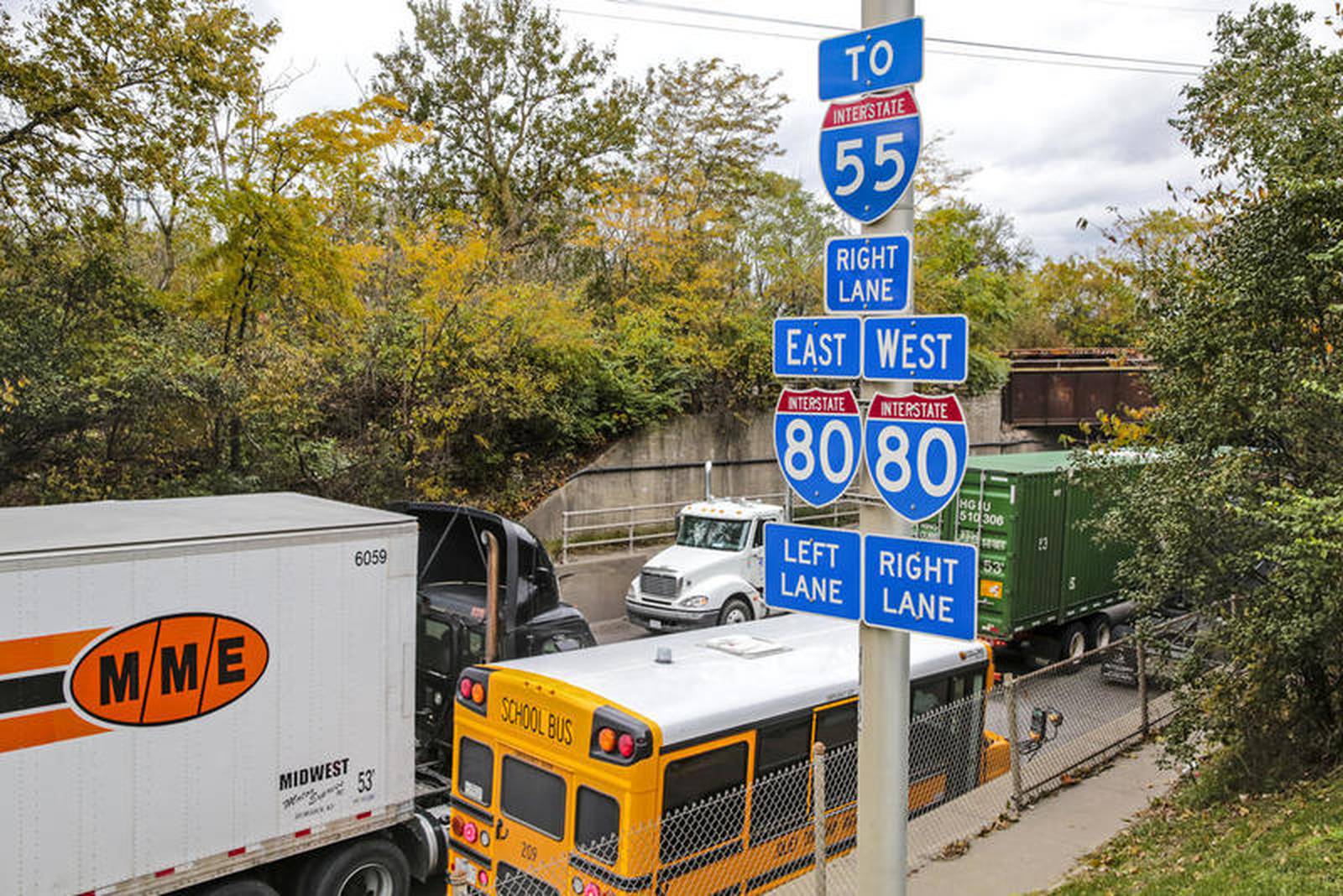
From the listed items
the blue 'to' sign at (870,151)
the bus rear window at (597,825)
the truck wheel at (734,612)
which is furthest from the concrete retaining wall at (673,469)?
the blue 'to' sign at (870,151)

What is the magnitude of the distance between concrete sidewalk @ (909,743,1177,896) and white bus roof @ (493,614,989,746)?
4.95 ft

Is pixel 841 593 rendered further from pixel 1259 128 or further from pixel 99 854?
pixel 1259 128

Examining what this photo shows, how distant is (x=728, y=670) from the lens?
703cm

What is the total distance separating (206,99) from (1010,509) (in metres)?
13.2

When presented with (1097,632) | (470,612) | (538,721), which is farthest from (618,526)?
(538,721)

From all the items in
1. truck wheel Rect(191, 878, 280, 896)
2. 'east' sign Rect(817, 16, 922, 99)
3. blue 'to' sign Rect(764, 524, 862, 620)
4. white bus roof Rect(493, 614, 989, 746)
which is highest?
'east' sign Rect(817, 16, 922, 99)

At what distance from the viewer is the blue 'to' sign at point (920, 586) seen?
4141 millimetres

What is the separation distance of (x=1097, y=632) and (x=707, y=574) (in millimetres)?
6535

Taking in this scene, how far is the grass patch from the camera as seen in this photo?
19.6 ft

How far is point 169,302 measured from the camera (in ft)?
50.9

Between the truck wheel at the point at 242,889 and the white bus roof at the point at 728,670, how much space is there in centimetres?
220

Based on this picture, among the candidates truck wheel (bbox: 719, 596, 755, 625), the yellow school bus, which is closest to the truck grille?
truck wheel (bbox: 719, 596, 755, 625)

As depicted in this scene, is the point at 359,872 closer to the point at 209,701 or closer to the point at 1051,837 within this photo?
the point at 209,701

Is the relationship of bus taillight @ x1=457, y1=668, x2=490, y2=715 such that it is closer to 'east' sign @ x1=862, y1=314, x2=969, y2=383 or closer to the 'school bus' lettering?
the 'school bus' lettering
